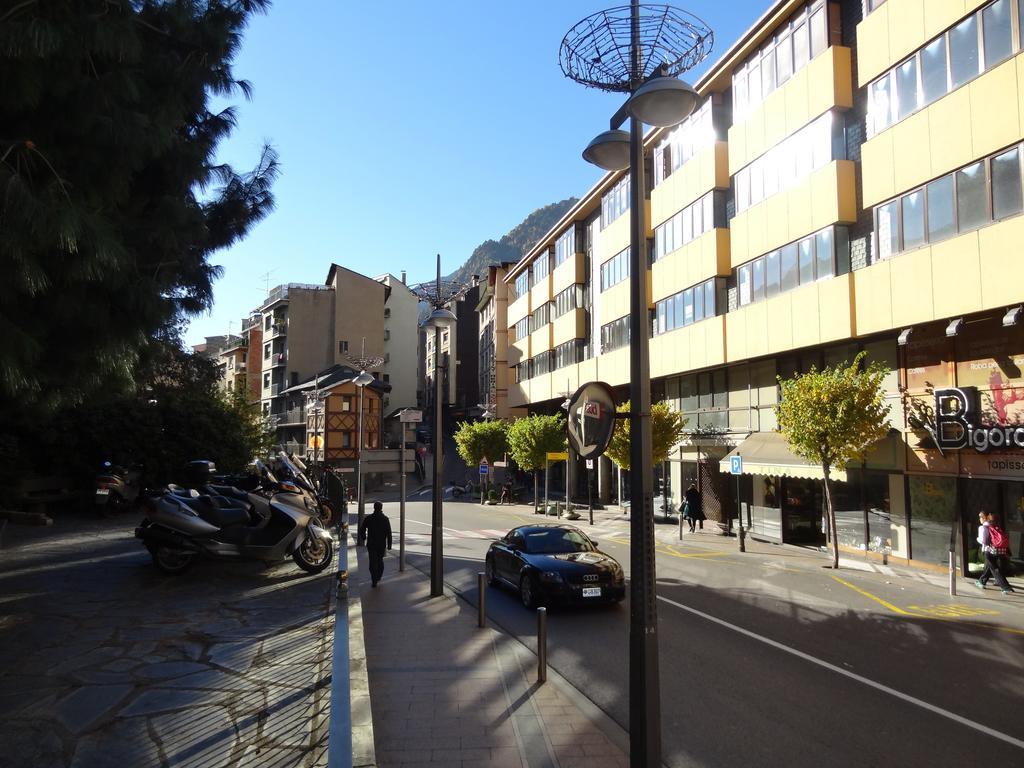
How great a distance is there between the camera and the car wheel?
12.4m

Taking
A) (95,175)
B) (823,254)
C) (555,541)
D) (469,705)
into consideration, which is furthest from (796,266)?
(95,175)

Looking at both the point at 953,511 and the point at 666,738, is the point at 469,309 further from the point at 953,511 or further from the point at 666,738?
the point at 666,738

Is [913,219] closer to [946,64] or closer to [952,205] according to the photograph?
[952,205]

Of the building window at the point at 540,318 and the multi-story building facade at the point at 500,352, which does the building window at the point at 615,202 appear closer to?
the building window at the point at 540,318

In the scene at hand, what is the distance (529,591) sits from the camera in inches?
496

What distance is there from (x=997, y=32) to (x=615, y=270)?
20623mm

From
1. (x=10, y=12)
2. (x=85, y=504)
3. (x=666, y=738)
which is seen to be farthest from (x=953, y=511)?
(x=85, y=504)

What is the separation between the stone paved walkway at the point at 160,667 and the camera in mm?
5586

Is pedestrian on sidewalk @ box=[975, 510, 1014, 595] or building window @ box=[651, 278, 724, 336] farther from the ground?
building window @ box=[651, 278, 724, 336]

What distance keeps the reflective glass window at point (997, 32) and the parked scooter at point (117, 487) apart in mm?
25098

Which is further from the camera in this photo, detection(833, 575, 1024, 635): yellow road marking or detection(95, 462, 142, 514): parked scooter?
detection(95, 462, 142, 514): parked scooter

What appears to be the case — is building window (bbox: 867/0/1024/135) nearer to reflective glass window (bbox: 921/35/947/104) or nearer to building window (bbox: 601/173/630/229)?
reflective glass window (bbox: 921/35/947/104)

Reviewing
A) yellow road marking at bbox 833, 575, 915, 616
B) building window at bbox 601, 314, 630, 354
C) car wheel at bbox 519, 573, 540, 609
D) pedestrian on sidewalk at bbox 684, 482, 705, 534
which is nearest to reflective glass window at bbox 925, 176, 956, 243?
yellow road marking at bbox 833, 575, 915, 616

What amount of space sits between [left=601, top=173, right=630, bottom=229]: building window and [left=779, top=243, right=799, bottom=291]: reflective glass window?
1234 cm
